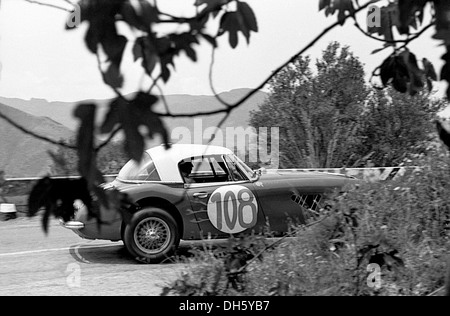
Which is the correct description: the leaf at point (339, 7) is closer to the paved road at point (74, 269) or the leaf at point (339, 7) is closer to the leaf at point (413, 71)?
the leaf at point (413, 71)

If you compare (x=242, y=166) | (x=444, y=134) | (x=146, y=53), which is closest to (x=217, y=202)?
(x=242, y=166)

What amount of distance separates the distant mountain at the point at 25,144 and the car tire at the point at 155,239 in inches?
193

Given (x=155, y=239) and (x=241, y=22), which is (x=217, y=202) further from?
(x=241, y=22)

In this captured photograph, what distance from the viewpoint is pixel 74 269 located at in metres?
6.38

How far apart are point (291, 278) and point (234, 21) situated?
2.62 meters

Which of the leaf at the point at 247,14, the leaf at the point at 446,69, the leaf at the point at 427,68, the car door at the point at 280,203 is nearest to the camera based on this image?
the leaf at the point at 247,14

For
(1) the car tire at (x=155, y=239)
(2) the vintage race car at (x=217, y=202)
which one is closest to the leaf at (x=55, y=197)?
(2) the vintage race car at (x=217, y=202)

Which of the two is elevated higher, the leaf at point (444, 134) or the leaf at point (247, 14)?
the leaf at point (247, 14)

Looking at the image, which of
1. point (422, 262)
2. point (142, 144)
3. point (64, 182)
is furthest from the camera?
point (422, 262)

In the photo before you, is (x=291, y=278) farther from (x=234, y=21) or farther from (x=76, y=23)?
(x=76, y=23)

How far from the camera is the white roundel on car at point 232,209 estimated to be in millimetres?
6340

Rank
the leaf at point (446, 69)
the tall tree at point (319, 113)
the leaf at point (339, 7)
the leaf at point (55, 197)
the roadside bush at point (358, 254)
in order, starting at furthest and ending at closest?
the tall tree at point (319, 113)
the roadside bush at point (358, 254)
the leaf at point (339, 7)
the leaf at point (446, 69)
the leaf at point (55, 197)

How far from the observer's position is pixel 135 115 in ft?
3.07

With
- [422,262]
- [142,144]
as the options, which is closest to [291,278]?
[422,262]
